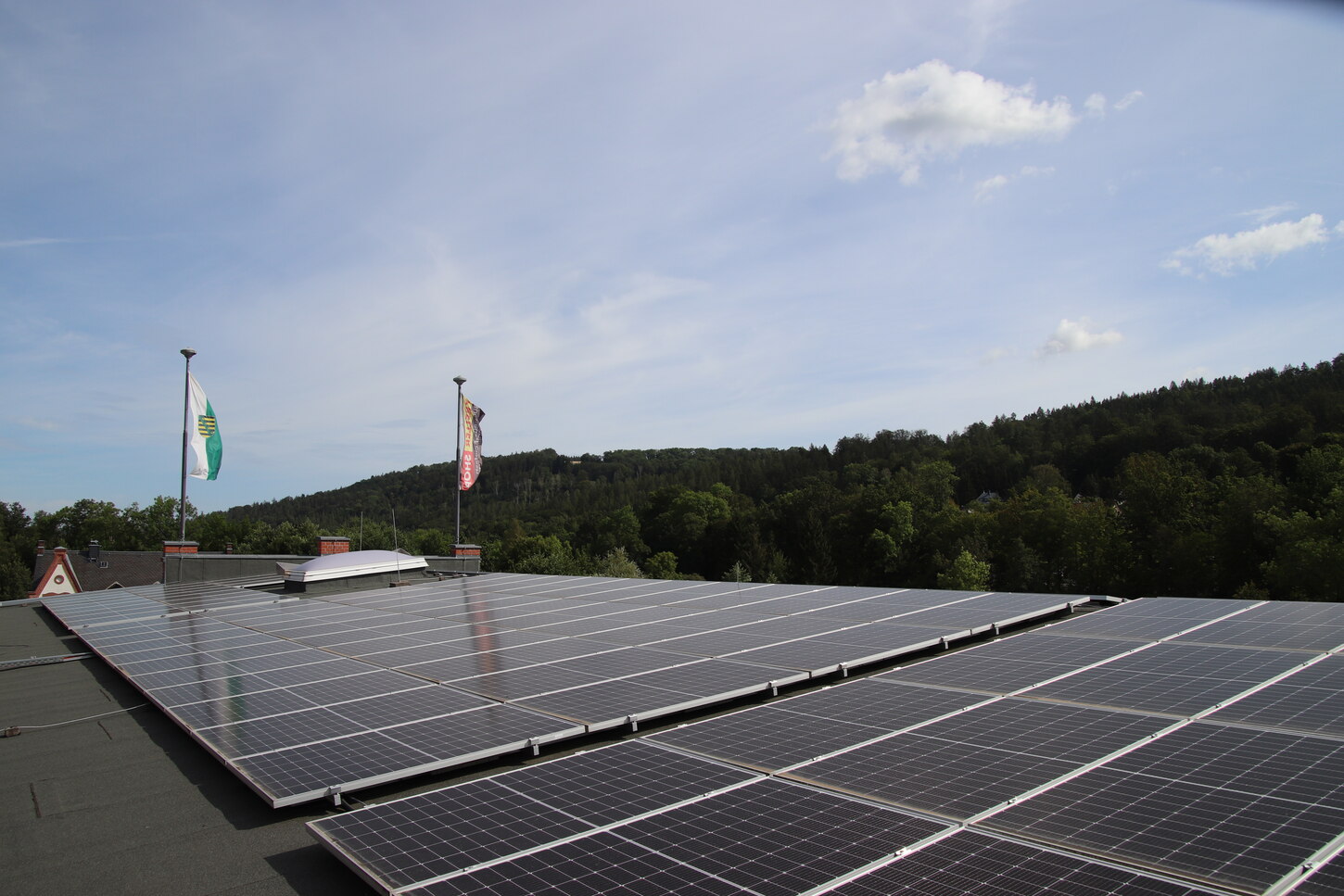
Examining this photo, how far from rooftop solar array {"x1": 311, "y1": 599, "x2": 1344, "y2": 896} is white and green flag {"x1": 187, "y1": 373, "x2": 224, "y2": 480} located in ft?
74.1

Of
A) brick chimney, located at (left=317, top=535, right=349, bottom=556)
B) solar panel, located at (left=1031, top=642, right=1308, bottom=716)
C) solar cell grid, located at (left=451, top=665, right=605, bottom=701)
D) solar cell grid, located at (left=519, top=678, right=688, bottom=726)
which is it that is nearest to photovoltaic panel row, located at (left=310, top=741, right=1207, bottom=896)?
solar cell grid, located at (left=519, top=678, right=688, bottom=726)

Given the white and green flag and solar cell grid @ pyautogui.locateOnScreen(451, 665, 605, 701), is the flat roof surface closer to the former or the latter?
solar cell grid @ pyautogui.locateOnScreen(451, 665, 605, 701)

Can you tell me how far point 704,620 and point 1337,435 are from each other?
9736 centimetres

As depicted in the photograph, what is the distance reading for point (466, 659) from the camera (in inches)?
461

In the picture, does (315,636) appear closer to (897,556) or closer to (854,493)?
(897,556)

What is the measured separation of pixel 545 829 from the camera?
557 cm

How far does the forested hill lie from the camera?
224 feet

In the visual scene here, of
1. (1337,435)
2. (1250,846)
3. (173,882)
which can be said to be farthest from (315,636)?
(1337,435)

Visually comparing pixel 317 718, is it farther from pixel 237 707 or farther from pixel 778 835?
pixel 778 835

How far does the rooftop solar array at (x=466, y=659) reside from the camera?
778 cm

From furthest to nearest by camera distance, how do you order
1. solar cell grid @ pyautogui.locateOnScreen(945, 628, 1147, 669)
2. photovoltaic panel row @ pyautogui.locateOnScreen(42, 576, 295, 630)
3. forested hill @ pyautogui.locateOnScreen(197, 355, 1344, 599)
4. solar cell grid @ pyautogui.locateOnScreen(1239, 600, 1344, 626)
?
forested hill @ pyautogui.locateOnScreen(197, 355, 1344, 599), photovoltaic panel row @ pyautogui.locateOnScreen(42, 576, 295, 630), solar cell grid @ pyautogui.locateOnScreen(1239, 600, 1344, 626), solar cell grid @ pyautogui.locateOnScreen(945, 628, 1147, 669)

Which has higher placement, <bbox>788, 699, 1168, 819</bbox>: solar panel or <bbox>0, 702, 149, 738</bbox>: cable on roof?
<bbox>788, 699, 1168, 819</bbox>: solar panel

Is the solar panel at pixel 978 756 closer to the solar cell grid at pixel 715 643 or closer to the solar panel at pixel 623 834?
the solar panel at pixel 623 834

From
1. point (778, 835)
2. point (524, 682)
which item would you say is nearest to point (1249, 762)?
point (778, 835)
